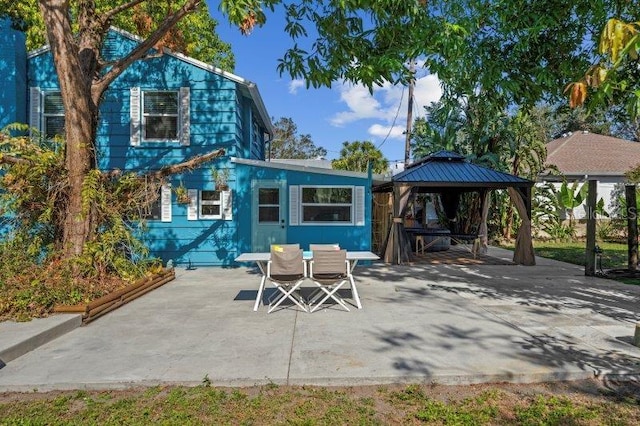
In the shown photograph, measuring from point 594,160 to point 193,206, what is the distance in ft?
72.5

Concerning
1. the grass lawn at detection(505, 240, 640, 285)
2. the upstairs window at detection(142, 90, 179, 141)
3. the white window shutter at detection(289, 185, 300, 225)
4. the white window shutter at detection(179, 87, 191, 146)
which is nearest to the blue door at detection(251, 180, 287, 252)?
the white window shutter at detection(289, 185, 300, 225)

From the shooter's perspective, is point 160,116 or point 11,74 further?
point 160,116

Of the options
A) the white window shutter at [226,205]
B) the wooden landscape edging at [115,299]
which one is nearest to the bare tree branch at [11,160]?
the wooden landscape edging at [115,299]

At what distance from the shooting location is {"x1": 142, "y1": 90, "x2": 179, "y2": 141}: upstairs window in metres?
11.0

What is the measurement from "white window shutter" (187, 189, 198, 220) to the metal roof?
5722 millimetres

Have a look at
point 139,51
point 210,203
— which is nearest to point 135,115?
point 210,203

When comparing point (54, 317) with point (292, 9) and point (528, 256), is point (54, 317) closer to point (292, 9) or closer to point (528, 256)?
point (292, 9)

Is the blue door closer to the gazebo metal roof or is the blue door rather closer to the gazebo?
the gazebo

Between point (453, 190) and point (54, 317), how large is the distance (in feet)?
48.4

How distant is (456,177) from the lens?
1208cm

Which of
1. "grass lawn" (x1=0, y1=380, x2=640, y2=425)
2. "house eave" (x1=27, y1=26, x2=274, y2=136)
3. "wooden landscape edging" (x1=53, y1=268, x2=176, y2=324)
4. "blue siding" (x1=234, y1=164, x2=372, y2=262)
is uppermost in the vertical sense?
"house eave" (x1=27, y1=26, x2=274, y2=136)

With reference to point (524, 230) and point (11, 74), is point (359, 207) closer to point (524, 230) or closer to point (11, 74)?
point (524, 230)

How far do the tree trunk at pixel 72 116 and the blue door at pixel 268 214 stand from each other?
451 cm

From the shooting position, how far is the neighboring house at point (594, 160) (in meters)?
20.8
